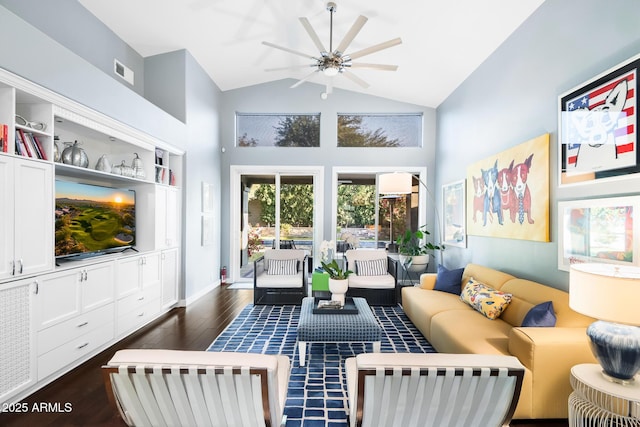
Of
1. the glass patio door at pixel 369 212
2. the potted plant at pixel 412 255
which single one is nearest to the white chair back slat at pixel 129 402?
the potted plant at pixel 412 255

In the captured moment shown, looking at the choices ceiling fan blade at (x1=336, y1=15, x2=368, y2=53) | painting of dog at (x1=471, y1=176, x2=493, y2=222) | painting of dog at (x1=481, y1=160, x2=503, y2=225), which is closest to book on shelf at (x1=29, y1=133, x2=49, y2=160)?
ceiling fan blade at (x1=336, y1=15, x2=368, y2=53)

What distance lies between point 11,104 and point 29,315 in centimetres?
155

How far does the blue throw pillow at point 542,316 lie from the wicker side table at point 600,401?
0.52 meters

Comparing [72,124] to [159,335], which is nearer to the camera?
[72,124]

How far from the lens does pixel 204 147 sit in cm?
543

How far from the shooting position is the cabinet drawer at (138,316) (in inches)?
135

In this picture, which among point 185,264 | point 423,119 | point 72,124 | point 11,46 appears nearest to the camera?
point 11,46

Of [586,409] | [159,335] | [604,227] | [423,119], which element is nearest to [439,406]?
[586,409]

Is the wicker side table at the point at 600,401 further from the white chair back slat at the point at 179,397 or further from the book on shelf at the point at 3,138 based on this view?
the book on shelf at the point at 3,138

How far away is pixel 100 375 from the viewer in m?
2.74

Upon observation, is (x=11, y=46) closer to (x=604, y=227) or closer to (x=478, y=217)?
(x=604, y=227)

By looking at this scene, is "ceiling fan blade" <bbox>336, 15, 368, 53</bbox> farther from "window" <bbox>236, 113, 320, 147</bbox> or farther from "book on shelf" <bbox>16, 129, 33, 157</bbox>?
"window" <bbox>236, 113, 320, 147</bbox>

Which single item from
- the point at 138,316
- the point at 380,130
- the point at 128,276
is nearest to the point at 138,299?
the point at 138,316

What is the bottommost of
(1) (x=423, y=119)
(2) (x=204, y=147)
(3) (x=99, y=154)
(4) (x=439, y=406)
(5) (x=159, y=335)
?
(5) (x=159, y=335)
